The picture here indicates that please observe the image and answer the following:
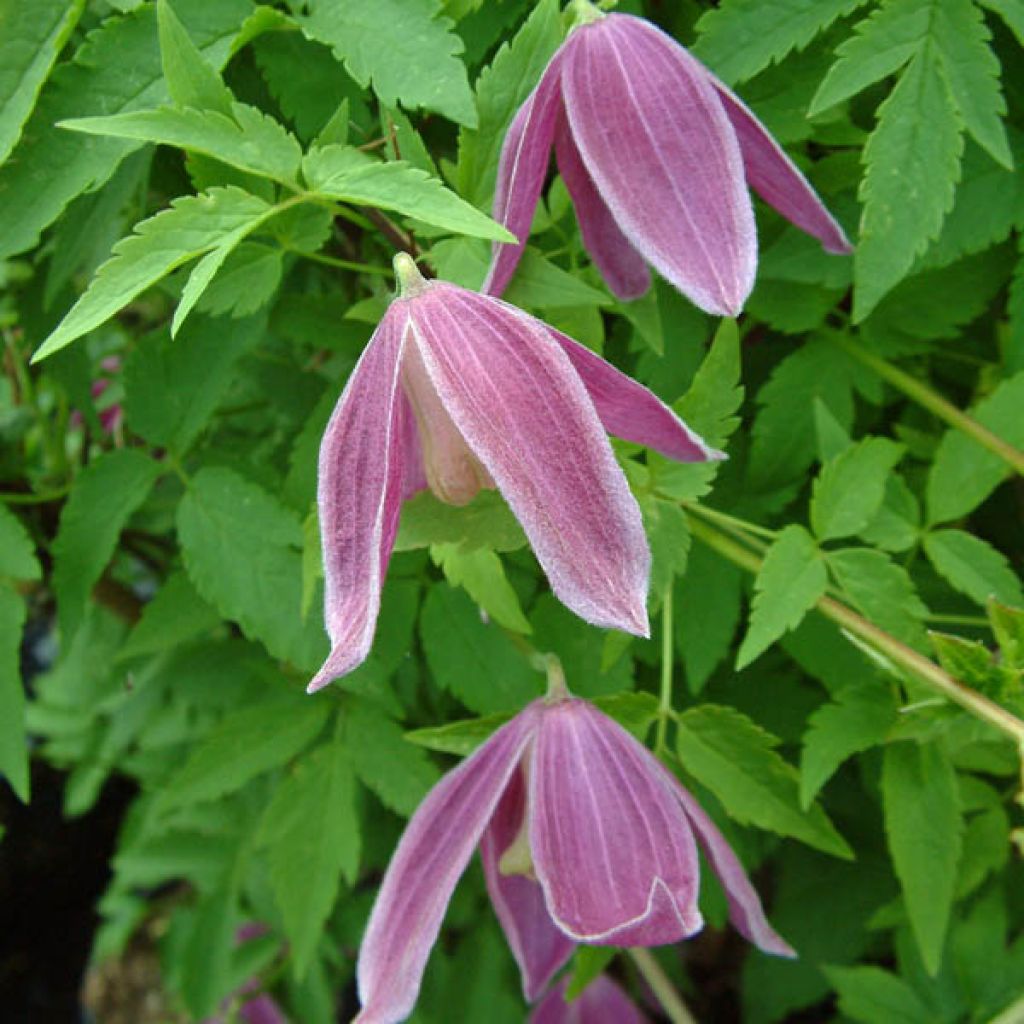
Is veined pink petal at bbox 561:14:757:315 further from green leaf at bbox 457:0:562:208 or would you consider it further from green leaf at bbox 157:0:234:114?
green leaf at bbox 157:0:234:114

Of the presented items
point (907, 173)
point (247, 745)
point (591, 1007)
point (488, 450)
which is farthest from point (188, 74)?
point (591, 1007)

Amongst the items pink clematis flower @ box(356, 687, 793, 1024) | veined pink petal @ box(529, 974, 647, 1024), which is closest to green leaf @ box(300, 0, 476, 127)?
pink clematis flower @ box(356, 687, 793, 1024)

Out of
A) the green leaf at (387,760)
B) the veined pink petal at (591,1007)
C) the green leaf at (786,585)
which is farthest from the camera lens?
the veined pink petal at (591,1007)

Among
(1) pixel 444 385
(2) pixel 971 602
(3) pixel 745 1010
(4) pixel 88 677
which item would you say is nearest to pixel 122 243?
(1) pixel 444 385

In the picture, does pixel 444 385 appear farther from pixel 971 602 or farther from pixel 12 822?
pixel 12 822

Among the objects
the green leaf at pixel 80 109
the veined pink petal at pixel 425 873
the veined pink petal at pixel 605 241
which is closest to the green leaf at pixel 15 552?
the green leaf at pixel 80 109

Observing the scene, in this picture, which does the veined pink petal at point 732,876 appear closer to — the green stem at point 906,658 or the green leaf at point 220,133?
the green stem at point 906,658

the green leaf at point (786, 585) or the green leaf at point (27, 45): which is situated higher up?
the green leaf at point (27, 45)
